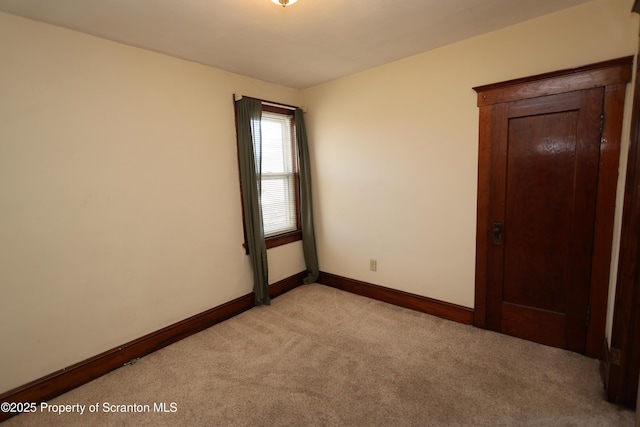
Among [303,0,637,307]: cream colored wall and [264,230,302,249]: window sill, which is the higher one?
[303,0,637,307]: cream colored wall

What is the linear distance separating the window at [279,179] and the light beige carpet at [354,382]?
121 cm

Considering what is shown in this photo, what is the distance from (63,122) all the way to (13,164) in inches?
15.4

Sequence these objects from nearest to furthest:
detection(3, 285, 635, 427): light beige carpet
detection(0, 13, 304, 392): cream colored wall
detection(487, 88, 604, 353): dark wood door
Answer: detection(3, 285, 635, 427): light beige carpet, detection(0, 13, 304, 392): cream colored wall, detection(487, 88, 604, 353): dark wood door

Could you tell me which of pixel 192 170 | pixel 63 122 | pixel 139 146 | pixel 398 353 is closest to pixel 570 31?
pixel 398 353

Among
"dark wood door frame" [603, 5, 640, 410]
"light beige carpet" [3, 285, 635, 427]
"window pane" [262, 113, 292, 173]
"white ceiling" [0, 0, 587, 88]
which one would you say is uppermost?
"white ceiling" [0, 0, 587, 88]

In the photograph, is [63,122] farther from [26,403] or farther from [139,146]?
[26,403]

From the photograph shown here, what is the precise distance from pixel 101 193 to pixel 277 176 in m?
1.76

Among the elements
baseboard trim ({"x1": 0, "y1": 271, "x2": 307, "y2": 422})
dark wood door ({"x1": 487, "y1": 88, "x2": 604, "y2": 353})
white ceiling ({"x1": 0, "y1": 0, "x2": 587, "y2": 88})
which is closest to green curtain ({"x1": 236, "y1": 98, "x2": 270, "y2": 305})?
baseboard trim ({"x1": 0, "y1": 271, "x2": 307, "y2": 422})

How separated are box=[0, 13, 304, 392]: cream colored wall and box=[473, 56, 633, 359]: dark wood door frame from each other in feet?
7.65

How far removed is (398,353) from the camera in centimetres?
230

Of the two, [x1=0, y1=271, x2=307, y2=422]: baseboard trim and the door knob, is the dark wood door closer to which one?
the door knob

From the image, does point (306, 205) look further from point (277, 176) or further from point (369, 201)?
point (369, 201)

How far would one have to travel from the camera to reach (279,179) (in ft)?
11.6

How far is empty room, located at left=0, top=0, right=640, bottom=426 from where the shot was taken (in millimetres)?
1811
